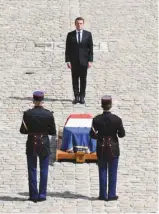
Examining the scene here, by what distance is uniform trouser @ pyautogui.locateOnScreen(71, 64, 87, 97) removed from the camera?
62.2 feet

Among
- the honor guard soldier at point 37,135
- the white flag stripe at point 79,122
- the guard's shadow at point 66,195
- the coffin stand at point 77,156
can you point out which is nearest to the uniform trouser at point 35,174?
the honor guard soldier at point 37,135

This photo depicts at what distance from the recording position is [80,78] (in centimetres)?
1909

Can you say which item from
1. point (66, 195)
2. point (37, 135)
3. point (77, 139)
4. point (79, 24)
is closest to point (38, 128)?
point (37, 135)

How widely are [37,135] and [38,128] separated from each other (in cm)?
12

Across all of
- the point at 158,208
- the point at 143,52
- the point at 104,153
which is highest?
the point at 143,52

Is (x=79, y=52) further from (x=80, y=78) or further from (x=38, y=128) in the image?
(x=38, y=128)

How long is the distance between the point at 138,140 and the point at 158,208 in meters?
3.02

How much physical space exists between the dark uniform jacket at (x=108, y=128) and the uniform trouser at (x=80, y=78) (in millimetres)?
4648

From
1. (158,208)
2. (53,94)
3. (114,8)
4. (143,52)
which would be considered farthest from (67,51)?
(114,8)

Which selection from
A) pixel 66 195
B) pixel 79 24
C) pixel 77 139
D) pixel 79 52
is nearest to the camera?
pixel 66 195

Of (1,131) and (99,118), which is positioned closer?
(99,118)

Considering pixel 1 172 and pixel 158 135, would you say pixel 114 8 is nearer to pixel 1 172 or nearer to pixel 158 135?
pixel 158 135

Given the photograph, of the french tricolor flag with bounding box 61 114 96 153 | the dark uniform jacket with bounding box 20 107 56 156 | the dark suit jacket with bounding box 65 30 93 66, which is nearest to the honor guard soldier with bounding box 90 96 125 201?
the dark uniform jacket with bounding box 20 107 56 156

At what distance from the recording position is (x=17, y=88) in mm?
20109
